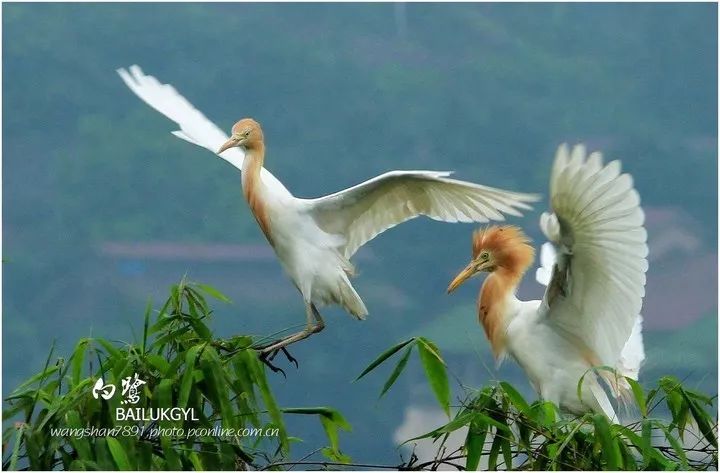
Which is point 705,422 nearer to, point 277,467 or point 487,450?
point 487,450

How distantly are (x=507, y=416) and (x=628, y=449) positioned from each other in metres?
0.18

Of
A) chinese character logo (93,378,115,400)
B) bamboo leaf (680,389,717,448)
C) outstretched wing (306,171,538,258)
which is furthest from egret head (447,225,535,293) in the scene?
chinese character logo (93,378,115,400)

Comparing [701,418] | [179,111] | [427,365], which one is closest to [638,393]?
[701,418]

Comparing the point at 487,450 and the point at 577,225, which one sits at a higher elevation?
the point at 577,225

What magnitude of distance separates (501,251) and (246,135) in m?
0.57

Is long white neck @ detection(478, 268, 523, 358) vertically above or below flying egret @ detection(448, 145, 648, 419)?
above

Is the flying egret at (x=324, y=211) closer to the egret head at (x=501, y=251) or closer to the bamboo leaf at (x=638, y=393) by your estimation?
the egret head at (x=501, y=251)

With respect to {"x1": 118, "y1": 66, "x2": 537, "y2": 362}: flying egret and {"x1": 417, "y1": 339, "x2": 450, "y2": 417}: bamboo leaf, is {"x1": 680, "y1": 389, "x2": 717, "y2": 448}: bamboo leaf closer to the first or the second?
{"x1": 417, "y1": 339, "x2": 450, "y2": 417}: bamboo leaf

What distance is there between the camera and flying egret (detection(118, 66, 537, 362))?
2.35m

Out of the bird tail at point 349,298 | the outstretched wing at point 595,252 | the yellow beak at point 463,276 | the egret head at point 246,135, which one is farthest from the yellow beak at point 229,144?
the outstretched wing at point 595,252

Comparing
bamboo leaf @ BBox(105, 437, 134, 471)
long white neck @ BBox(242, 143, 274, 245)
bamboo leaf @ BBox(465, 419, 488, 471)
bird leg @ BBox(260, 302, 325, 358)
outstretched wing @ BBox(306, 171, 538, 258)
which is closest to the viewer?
bamboo leaf @ BBox(105, 437, 134, 471)

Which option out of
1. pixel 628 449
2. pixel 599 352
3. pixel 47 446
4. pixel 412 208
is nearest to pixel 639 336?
pixel 599 352

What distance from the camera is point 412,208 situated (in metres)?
2.45

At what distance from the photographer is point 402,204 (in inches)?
96.9
